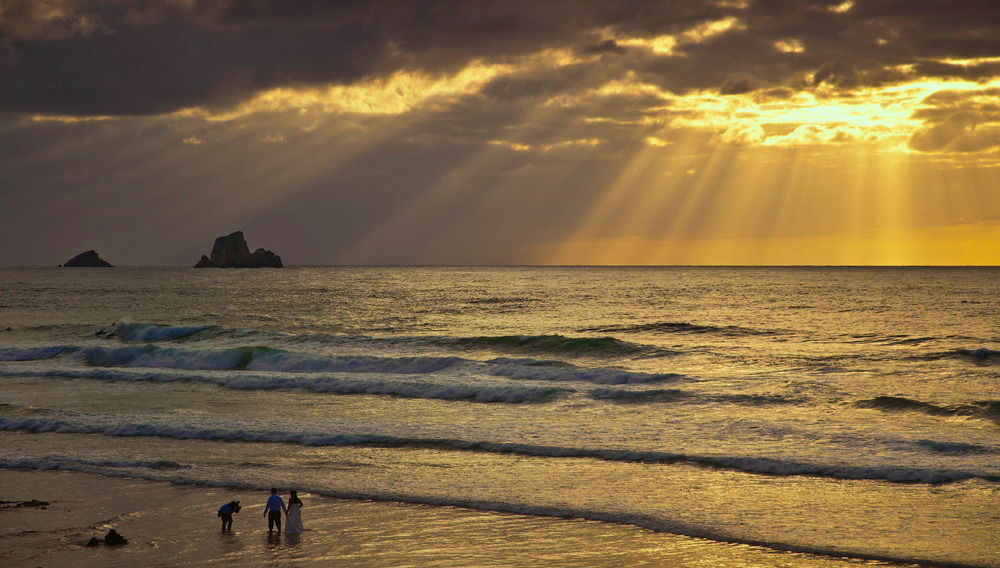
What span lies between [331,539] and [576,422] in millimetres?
10273

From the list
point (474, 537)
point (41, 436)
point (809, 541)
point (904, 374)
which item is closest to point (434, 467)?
point (474, 537)

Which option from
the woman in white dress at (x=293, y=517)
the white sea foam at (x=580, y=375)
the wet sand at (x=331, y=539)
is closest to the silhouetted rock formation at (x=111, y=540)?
the wet sand at (x=331, y=539)

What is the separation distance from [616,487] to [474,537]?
3853 millimetres

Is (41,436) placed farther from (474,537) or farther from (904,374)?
(904,374)

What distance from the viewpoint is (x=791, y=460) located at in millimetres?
15633

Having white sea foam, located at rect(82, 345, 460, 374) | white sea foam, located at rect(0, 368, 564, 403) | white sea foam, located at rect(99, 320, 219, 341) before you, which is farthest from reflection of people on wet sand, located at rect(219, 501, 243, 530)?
white sea foam, located at rect(99, 320, 219, 341)

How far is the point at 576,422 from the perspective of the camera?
20.4 metres

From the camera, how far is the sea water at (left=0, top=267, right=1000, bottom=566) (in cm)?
1290

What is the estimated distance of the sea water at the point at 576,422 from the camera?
12.9m

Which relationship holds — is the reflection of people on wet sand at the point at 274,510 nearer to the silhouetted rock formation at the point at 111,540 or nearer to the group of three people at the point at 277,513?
the group of three people at the point at 277,513

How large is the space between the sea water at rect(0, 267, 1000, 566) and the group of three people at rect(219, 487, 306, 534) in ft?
6.86

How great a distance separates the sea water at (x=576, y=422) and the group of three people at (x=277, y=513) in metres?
2.09

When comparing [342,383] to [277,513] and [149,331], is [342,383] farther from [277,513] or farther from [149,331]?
[149,331]

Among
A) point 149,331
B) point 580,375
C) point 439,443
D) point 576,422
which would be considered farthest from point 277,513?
point 149,331
